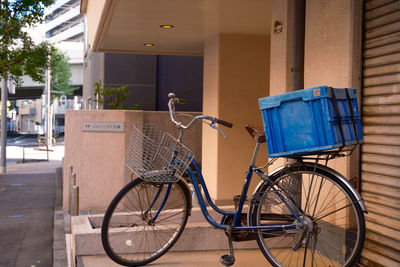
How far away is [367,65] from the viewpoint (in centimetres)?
424

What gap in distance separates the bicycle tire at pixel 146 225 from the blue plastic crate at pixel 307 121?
1.10 metres

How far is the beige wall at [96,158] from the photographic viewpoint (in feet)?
35.4

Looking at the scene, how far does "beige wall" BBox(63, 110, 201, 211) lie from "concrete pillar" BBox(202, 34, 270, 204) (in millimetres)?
2210

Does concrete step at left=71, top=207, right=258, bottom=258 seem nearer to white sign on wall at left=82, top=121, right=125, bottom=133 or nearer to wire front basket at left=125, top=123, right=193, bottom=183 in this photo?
wire front basket at left=125, top=123, right=193, bottom=183

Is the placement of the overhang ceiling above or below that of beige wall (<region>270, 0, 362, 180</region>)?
above

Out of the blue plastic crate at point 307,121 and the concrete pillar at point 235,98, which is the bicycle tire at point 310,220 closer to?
the blue plastic crate at point 307,121

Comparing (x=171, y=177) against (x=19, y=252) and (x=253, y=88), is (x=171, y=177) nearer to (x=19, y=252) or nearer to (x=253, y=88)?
(x=19, y=252)

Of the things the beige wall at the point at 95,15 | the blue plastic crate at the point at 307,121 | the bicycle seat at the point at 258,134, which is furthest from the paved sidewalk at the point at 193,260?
the beige wall at the point at 95,15

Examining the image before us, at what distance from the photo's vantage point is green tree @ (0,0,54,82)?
13.9 meters

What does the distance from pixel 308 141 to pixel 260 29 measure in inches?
242

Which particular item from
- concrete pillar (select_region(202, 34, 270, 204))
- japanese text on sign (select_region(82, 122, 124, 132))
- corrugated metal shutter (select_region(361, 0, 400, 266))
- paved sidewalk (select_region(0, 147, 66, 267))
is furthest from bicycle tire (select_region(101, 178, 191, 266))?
japanese text on sign (select_region(82, 122, 124, 132))

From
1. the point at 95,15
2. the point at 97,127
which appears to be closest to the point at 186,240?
the point at 97,127

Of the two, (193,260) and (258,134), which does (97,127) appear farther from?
(258,134)

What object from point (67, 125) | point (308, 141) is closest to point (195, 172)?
point (308, 141)
